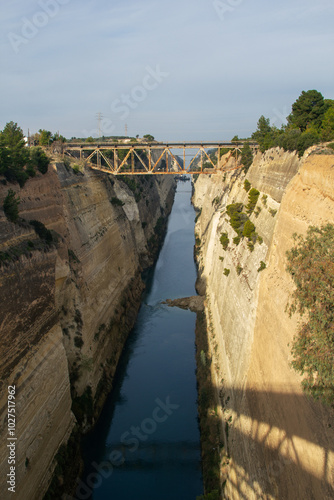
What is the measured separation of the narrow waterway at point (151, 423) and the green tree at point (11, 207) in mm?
9429

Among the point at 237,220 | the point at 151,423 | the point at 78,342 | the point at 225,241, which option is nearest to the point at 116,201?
the point at 225,241

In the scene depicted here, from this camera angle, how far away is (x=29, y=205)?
16375mm

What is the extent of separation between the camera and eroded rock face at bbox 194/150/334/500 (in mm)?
8672

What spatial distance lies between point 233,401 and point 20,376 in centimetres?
742

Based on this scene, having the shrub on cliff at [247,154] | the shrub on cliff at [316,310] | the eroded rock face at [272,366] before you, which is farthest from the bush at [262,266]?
the shrub on cliff at [247,154]

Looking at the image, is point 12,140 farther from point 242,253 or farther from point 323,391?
point 323,391

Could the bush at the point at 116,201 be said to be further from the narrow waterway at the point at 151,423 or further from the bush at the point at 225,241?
the bush at the point at 225,241

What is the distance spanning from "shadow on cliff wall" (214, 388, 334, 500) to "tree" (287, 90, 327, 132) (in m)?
15.8

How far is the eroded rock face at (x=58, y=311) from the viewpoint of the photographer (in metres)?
12.3

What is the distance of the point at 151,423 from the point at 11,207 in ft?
35.0

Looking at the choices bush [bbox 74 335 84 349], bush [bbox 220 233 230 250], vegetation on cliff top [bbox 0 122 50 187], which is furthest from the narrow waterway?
vegetation on cliff top [bbox 0 122 50 187]

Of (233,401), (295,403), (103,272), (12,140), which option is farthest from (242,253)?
(12,140)

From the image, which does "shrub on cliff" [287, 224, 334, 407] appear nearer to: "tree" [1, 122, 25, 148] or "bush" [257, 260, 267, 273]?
"bush" [257, 260, 267, 273]

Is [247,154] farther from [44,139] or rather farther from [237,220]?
[44,139]
